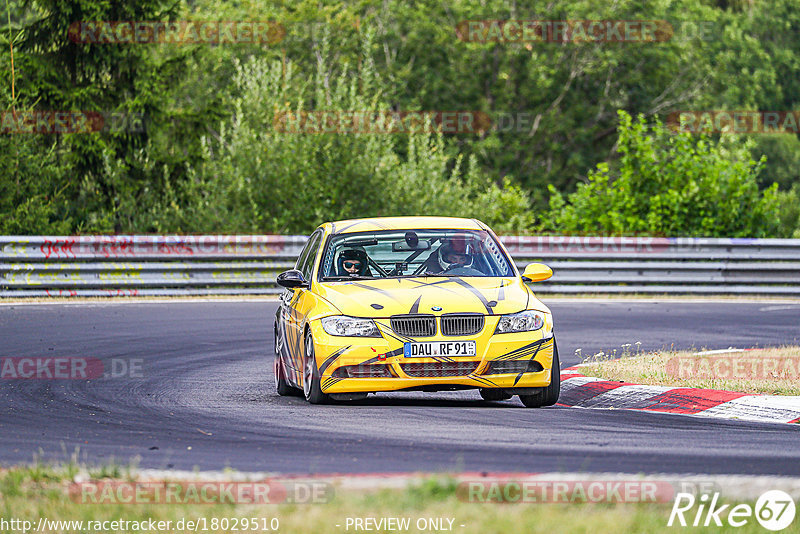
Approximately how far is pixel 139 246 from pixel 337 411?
13.7m

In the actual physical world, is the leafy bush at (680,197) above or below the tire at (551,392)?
below

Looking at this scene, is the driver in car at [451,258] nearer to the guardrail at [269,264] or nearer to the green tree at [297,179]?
the guardrail at [269,264]

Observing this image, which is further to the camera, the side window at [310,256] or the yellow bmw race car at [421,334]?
the side window at [310,256]

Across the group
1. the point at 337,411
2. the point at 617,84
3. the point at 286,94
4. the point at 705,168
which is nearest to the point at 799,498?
the point at 337,411

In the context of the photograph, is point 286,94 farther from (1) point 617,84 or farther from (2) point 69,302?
(1) point 617,84

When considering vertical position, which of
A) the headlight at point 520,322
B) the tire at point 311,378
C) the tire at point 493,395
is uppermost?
the headlight at point 520,322

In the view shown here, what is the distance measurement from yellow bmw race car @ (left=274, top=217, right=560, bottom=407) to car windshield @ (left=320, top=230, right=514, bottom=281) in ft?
0.06

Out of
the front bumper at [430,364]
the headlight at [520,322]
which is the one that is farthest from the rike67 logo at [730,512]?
the headlight at [520,322]

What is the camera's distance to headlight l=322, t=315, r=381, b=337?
387 inches

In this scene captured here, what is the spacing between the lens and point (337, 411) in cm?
972

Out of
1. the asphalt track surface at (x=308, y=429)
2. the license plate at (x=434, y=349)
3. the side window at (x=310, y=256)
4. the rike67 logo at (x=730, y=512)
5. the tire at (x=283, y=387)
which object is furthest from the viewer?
the side window at (x=310, y=256)

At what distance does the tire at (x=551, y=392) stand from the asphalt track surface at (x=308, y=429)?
167 millimetres

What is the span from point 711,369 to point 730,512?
6.64m

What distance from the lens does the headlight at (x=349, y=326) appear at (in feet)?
32.2
